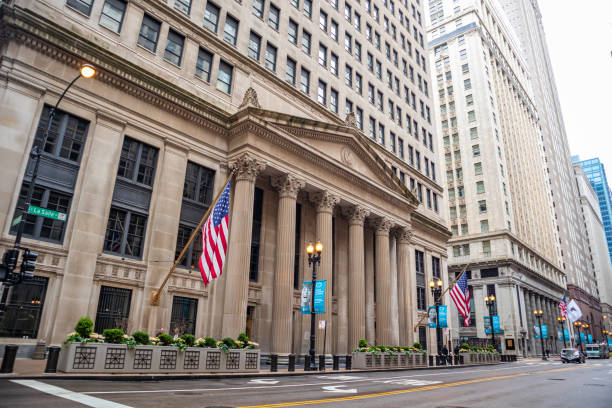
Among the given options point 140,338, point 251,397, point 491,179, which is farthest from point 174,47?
point 491,179

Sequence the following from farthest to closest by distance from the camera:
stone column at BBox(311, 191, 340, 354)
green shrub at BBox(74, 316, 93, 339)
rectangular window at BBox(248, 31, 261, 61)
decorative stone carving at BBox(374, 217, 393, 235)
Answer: decorative stone carving at BBox(374, 217, 393, 235) → rectangular window at BBox(248, 31, 261, 61) → stone column at BBox(311, 191, 340, 354) → green shrub at BBox(74, 316, 93, 339)

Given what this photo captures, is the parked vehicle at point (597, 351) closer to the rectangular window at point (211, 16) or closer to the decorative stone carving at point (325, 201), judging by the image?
the decorative stone carving at point (325, 201)

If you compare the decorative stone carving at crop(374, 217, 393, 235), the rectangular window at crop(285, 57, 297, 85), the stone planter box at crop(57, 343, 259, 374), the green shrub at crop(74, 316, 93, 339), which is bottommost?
the stone planter box at crop(57, 343, 259, 374)

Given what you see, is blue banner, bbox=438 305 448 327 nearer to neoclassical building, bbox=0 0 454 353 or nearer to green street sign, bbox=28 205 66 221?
neoclassical building, bbox=0 0 454 353

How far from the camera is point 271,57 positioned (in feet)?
113

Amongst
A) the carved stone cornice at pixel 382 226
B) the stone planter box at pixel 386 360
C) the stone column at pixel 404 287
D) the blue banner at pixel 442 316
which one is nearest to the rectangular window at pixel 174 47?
the carved stone cornice at pixel 382 226

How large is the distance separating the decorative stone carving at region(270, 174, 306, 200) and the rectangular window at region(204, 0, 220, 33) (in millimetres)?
12135

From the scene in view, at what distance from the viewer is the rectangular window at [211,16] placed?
30070 millimetres

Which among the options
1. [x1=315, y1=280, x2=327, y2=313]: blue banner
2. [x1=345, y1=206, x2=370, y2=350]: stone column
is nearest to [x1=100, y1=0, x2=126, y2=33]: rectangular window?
[x1=315, y1=280, x2=327, y2=313]: blue banner

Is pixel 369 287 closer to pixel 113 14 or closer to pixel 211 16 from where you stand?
pixel 211 16

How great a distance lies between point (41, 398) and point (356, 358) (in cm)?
2161

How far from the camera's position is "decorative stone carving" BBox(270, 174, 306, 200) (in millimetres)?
29078

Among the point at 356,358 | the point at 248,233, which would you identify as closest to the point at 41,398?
the point at 248,233

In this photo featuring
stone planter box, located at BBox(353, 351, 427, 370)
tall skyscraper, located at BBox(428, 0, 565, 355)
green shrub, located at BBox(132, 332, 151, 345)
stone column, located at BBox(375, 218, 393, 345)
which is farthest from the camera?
tall skyscraper, located at BBox(428, 0, 565, 355)
